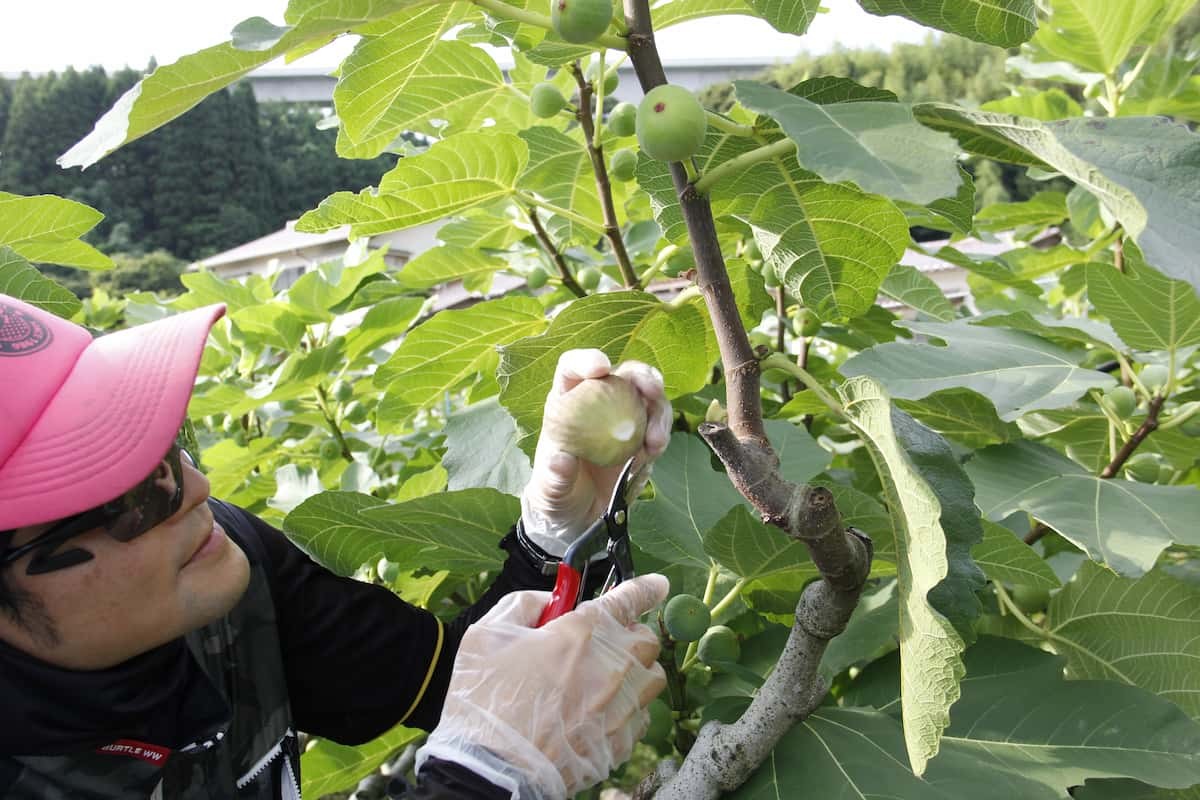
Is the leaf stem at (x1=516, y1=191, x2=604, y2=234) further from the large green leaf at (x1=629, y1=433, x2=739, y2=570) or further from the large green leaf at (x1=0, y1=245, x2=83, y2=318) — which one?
the large green leaf at (x1=0, y1=245, x2=83, y2=318)

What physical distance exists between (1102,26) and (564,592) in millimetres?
1783

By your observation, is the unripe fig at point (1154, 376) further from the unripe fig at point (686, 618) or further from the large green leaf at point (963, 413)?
the unripe fig at point (686, 618)

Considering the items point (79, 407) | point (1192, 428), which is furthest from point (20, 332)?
point (1192, 428)

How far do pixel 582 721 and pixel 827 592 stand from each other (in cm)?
50

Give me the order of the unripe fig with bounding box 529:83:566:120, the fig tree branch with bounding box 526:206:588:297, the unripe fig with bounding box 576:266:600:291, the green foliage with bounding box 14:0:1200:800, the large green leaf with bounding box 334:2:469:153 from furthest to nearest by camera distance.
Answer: the unripe fig with bounding box 576:266:600:291 < the fig tree branch with bounding box 526:206:588:297 < the unripe fig with bounding box 529:83:566:120 < the large green leaf with bounding box 334:2:469:153 < the green foliage with bounding box 14:0:1200:800

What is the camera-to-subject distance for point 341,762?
1.71 meters

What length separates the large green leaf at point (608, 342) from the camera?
126 cm

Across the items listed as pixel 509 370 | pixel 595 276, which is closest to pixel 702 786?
pixel 509 370

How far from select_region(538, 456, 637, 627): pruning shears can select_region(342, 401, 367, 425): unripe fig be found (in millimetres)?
1229

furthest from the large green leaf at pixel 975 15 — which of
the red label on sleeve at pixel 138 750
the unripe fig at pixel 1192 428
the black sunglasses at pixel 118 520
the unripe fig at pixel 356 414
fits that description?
the unripe fig at pixel 356 414

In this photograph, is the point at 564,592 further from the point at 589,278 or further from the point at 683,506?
the point at 589,278

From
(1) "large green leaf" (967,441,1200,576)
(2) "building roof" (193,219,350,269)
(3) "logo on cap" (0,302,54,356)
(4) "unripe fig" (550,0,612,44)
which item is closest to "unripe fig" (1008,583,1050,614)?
(1) "large green leaf" (967,441,1200,576)

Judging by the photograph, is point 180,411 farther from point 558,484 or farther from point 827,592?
point 827,592

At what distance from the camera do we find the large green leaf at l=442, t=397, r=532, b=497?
1544mm
